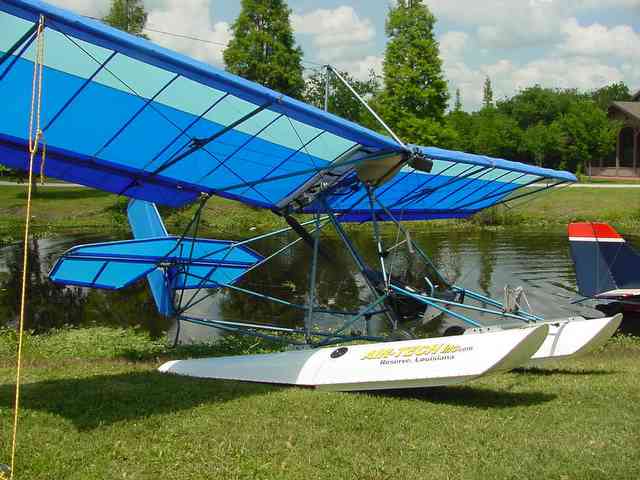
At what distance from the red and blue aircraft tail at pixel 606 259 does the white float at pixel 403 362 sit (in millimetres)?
7752

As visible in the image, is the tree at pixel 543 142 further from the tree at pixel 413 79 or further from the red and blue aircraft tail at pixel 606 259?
the red and blue aircraft tail at pixel 606 259

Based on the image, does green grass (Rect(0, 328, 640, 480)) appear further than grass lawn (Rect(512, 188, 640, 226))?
No

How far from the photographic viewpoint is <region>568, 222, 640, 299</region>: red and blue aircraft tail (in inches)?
560

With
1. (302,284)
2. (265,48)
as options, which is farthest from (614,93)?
(302,284)

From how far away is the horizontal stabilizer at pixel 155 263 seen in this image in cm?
1064

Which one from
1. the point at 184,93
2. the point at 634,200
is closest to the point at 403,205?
the point at 184,93

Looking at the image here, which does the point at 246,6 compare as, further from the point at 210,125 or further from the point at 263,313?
the point at 210,125

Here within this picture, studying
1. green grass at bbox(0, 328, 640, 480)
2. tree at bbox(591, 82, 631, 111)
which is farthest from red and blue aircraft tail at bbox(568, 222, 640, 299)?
tree at bbox(591, 82, 631, 111)

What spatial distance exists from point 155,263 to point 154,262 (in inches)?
1.7

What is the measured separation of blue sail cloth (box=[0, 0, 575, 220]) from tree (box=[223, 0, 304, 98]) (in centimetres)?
4315

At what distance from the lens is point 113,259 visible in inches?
421

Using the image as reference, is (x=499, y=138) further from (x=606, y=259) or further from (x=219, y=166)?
(x=219, y=166)

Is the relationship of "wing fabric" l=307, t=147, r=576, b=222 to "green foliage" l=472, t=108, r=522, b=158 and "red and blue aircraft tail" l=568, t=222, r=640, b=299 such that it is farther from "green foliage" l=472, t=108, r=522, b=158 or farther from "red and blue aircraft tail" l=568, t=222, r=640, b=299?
"green foliage" l=472, t=108, r=522, b=158

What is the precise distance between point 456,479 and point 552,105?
220 feet
